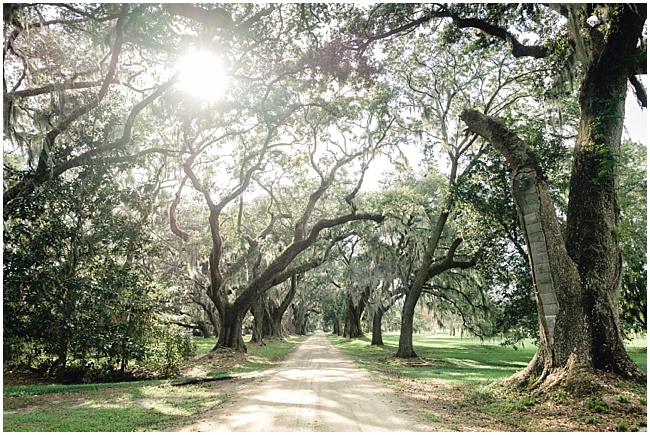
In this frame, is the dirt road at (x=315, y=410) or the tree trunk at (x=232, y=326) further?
the tree trunk at (x=232, y=326)

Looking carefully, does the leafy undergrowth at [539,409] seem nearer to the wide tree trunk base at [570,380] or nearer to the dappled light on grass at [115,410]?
the wide tree trunk base at [570,380]

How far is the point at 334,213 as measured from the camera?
2266 centimetres

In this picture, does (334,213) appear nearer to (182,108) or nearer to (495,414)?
(182,108)

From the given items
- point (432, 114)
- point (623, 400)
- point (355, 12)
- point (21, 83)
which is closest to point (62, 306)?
point (21, 83)

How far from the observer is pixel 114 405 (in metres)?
7.48

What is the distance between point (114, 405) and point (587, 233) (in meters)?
8.81

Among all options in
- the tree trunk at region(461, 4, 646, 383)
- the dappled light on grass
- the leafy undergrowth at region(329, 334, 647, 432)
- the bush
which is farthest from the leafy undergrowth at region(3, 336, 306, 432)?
the tree trunk at region(461, 4, 646, 383)

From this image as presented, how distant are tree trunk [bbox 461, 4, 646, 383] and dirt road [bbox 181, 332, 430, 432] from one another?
9.00 feet

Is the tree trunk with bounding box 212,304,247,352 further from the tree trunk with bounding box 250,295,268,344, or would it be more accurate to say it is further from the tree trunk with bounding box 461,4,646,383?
the tree trunk with bounding box 461,4,646,383

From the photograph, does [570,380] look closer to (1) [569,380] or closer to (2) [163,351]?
(1) [569,380]

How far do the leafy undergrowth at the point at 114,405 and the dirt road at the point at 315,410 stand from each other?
1.62 feet

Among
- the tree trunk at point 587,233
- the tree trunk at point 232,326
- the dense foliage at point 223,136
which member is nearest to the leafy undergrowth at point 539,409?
the tree trunk at point 587,233

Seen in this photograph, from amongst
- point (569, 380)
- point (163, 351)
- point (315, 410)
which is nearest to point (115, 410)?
point (315, 410)

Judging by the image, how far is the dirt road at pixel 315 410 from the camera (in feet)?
18.4
